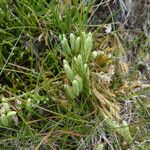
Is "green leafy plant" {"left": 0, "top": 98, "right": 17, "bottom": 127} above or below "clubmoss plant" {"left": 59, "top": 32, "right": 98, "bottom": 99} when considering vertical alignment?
below

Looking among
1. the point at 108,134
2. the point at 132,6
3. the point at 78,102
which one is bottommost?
the point at 108,134

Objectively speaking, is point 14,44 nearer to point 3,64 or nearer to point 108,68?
point 3,64

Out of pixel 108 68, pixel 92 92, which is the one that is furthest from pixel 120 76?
pixel 92 92

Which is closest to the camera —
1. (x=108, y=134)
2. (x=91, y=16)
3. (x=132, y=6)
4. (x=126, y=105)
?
(x=108, y=134)

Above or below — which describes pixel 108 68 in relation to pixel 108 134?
above

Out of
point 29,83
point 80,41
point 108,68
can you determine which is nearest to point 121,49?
point 108,68

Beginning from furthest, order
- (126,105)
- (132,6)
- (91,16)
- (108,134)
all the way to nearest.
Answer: (132,6), (91,16), (126,105), (108,134)

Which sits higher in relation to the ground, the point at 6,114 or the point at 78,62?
the point at 78,62

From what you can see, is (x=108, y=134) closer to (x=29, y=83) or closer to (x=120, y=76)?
(x=120, y=76)

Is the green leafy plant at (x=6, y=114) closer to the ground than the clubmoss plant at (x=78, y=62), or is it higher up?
closer to the ground

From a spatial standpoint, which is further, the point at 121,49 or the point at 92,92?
the point at 121,49
